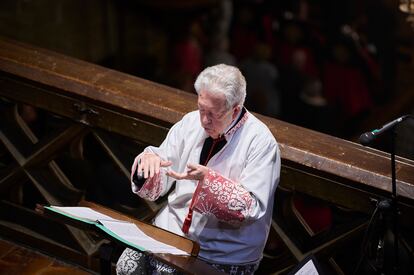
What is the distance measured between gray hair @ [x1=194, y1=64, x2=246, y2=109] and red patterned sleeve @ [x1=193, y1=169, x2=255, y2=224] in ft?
1.13

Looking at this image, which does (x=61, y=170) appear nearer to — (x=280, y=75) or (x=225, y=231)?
(x=225, y=231)

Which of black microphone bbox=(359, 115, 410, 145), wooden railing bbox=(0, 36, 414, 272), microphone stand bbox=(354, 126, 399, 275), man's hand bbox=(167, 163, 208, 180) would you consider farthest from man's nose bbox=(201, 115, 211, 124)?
microphone stand bbox=(354, 126, 399, 275)

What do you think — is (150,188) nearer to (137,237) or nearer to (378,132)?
(137,237)

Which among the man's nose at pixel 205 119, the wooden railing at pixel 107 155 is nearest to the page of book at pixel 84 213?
the man's nose at pixel 205 119

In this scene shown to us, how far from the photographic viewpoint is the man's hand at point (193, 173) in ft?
12.8

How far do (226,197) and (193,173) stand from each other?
0.19m

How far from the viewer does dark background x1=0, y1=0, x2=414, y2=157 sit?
29.2ft

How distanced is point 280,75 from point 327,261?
5428 mm

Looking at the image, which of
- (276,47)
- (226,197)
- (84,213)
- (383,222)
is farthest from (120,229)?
(276,47)

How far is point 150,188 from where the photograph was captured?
4203 millimetres

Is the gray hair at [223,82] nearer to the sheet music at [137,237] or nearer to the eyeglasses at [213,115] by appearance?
the eyeglasses at [213,115]

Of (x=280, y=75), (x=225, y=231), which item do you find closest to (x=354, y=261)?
(x=225, y=231)

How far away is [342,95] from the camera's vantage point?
10.5 m

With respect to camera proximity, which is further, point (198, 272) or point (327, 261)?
point (327, 261)
